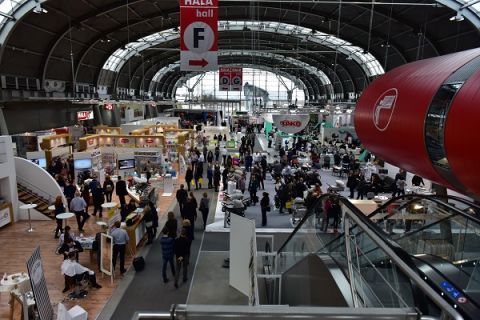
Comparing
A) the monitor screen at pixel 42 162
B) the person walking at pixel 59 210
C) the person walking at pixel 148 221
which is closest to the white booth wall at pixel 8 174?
the person walking at pixel 59 210

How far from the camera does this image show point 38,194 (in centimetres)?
1145

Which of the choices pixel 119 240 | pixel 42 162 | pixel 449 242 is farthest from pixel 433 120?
pixel 42 162

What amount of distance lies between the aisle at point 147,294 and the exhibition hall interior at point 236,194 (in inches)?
1.4

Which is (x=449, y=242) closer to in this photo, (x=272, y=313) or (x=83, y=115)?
(x=272, y=313)

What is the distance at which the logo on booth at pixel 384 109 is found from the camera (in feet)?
15.1

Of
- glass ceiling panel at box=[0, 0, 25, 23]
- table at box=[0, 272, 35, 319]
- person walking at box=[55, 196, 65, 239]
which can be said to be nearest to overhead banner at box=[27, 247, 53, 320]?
table at box=[0, 272, 35, 319]

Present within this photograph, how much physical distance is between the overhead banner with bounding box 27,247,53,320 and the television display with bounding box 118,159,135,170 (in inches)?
416

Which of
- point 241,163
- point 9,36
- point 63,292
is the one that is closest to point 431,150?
point 63,292

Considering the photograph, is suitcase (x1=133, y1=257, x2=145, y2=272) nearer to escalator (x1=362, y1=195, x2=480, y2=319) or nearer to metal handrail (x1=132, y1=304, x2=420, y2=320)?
escalator (x1=362, y1=195, x2=480, y2=319)

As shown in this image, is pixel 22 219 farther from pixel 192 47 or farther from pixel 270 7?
pixel 270 7

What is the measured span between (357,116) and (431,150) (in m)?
2.58

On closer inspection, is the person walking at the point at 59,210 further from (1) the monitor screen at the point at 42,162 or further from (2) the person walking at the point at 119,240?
(1) the monitor screen at the point at 42,162

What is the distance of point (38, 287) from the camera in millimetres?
5395

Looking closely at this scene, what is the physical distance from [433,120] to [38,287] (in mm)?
5758
